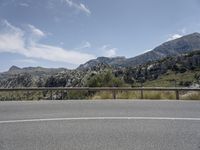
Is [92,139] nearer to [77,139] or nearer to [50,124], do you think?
[77,139]

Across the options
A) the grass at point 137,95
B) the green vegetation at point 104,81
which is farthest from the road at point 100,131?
the green vegetation at point 104,81

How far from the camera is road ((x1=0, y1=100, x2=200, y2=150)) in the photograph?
6.78 metres

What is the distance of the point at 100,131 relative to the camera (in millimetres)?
8227

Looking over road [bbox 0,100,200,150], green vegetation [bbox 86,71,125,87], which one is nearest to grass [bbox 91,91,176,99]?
road [bbox 0,100,200,150]

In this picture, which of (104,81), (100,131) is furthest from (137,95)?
(104,81)

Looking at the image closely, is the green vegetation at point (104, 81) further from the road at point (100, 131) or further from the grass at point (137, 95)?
the road at point (100, 131)

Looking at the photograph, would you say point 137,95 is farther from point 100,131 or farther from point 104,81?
point 104,81

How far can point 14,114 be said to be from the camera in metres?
11.7

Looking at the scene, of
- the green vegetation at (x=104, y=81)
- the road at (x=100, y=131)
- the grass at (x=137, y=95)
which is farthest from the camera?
the green vegetation at (x=104, y=81)

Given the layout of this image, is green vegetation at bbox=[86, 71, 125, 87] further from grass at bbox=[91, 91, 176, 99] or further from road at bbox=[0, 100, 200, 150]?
road at bbox=[0, 100, 200, 150]

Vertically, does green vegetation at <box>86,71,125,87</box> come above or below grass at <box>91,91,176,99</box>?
above

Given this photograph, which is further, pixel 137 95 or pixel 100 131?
pixel 137 95

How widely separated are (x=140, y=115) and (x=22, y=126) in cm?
379

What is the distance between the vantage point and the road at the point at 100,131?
678 cm
